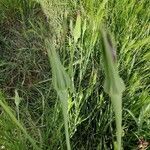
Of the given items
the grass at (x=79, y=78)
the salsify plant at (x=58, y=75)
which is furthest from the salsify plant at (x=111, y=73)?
the grass at (x=79, y=78)

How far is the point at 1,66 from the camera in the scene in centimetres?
148

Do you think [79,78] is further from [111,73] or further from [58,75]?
[111,73]

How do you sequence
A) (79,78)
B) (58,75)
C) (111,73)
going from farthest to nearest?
(79,78), (58,75), (111,73)

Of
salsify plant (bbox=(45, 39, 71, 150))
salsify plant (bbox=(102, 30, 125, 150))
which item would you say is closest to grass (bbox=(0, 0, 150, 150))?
salsify plant (bbox=(45, 39, 71, 150))

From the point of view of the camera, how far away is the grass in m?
1.09

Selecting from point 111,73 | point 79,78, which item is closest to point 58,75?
point 111,73

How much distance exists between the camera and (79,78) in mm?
1199

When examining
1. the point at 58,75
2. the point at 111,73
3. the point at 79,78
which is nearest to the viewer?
the point at 111,73

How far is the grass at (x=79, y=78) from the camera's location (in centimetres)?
109

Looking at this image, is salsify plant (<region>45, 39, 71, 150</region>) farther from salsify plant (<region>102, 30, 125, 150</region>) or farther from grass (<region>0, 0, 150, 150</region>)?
grass (<region>0, 0, 150, 150</region>)

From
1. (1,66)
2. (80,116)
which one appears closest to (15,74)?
(1,66)

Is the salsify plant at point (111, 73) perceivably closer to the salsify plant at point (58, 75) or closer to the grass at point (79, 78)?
the salsify plant at point (58, 75)

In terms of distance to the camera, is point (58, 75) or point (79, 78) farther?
point (79, 78)

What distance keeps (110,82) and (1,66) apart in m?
1.01
